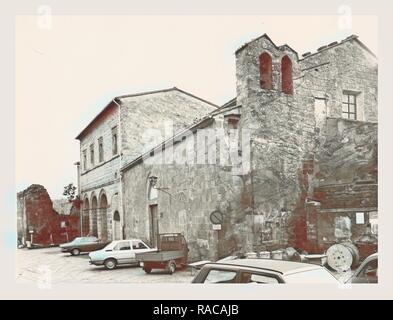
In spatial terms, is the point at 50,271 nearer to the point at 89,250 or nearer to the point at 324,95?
the point at 89,250

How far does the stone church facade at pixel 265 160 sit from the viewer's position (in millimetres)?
6648

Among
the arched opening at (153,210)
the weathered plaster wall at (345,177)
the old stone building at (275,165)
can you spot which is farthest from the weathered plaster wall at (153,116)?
the weathered plaster wall at (345,177)

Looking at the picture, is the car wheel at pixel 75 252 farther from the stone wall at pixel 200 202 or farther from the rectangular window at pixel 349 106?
the rectangular window at pixel 349 106

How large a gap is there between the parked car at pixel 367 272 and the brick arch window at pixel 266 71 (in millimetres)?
2663

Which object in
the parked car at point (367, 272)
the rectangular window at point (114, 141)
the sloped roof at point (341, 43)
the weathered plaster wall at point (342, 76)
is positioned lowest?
the parked car at point (367, 272)

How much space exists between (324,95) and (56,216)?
412 centimetres

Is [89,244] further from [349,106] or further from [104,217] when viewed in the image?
[349,106]

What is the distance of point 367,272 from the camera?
649 cm

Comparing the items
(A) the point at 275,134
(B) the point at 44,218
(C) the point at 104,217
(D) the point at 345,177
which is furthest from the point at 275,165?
(B) the point at 44,218

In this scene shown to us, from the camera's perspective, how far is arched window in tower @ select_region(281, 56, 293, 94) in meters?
6.88

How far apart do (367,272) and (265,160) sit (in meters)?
1.98

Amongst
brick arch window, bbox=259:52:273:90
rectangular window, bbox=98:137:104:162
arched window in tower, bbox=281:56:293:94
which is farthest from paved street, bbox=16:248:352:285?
brick arch window, bbox=259:52:273:90

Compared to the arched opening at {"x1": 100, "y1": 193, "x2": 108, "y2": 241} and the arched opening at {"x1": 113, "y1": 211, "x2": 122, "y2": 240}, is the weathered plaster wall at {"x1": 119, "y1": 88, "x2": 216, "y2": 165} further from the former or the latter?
the arched opening at {"x1": 113, "y1": 211, "x2": 122, "y2": 240}

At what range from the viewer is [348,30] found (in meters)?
6.56
